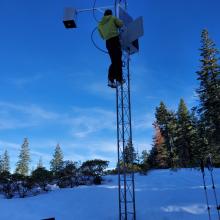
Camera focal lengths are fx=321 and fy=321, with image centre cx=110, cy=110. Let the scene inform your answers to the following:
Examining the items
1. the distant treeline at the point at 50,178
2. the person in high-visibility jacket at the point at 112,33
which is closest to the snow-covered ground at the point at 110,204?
the distant treeline at the point at 50,178

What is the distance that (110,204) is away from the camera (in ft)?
49.6

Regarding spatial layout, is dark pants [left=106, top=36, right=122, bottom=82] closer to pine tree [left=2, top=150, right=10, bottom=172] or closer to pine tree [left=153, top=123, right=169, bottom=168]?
pine tree [left=153, top=123, right=169, bottom=168]

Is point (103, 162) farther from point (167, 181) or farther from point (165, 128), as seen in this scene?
point (165, 128)

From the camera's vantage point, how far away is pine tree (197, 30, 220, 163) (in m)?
27.6

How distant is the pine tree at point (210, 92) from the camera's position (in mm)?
27594

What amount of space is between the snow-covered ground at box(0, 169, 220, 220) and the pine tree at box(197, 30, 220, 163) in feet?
31.8

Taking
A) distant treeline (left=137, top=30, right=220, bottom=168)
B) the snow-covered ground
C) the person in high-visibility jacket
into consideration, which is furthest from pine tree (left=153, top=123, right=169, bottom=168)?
the person in high-visibility jacket

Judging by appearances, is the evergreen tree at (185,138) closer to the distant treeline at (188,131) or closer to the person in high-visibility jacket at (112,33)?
the distant treeline at (188,131)

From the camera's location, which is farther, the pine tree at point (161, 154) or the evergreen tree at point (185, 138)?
the pine tree at point (161, 154)

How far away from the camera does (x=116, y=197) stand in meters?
16.2

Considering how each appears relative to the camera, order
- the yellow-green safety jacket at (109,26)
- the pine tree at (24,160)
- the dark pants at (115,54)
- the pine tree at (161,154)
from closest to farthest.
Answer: the yellow-green safety jacket at (109,26), the dark pants at (115,54), the pine tree at (161,154), the pine tree at (24,160)

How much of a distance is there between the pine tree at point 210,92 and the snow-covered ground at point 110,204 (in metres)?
9.69

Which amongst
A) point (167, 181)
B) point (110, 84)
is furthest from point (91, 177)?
point (110, 84)

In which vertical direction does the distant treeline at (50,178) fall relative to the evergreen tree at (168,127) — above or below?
below
